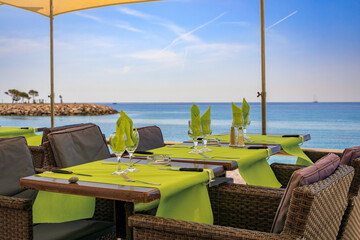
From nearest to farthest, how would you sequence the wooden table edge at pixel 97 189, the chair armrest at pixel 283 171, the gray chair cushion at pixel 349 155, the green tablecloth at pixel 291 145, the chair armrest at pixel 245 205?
the wooden table edge at pixel 97 189
the gray chair cushion at pixel 349 155
the chair armrest at pixel 245 205
the chair armrest at pixel 283 171
the green tablecloth at pixel 291 145

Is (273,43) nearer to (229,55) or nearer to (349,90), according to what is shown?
(229,55)

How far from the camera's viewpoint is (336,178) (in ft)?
4.44

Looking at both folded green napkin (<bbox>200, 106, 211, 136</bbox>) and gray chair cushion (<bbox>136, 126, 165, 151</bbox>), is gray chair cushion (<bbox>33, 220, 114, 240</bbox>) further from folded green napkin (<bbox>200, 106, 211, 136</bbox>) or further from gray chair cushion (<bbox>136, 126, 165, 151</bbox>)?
gray chair cushion (<bbox>136, 126, 165, 151</bbox>)

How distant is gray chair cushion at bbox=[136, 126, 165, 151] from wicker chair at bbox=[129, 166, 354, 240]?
1.10 m

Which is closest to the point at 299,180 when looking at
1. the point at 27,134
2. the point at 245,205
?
the point at 245,205

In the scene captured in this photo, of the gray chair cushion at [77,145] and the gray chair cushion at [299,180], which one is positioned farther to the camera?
the gray chair cushion at [77,145]

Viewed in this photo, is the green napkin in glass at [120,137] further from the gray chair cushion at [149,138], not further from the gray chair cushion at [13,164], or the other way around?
the gray chair cushion at [149,138]

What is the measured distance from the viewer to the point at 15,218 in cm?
163

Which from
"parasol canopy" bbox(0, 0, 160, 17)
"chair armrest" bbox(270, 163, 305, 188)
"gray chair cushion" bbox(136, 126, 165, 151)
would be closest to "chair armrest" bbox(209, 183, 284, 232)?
"chair armrest" bbox(270, 163, 305, 188)

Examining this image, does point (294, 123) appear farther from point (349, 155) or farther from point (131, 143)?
point (131, 143)

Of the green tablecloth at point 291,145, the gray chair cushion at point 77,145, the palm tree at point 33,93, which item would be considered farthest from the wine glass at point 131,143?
the palm tree at point 33,93

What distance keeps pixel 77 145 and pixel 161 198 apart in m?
1.20

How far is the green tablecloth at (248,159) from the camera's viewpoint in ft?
6.96

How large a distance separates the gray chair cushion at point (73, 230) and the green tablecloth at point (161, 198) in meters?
0.05
